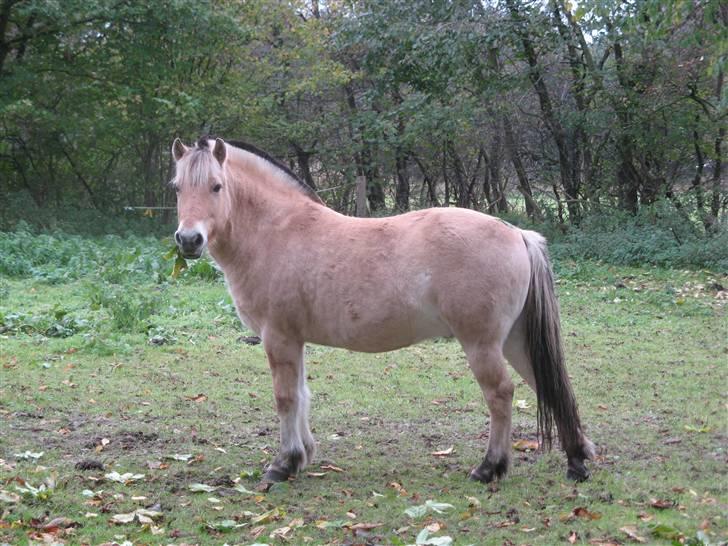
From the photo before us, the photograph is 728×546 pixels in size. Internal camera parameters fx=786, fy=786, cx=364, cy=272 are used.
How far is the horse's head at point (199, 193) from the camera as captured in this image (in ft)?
15.9

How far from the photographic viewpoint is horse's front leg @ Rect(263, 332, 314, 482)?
5094 millimetres

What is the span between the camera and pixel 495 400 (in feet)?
15.7

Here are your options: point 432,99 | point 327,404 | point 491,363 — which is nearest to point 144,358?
point 327,404

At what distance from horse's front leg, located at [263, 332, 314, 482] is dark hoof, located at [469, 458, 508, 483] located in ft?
3.79

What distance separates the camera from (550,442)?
4.89 metres

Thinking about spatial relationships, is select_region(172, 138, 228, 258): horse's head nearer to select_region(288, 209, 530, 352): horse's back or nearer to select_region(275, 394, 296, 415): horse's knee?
select_region(288, 209, 530, 352): horse's back

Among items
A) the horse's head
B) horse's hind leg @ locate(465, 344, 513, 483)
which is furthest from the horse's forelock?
horse's hind leg @ locate(465, 344, 513, 483)

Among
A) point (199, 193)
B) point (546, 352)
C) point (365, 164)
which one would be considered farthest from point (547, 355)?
point (365, 164)

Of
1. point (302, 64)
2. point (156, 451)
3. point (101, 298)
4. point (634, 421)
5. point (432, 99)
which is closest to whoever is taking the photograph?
point (156, 451)

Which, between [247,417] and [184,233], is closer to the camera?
[184,233]

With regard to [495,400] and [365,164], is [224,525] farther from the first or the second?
[365,164]

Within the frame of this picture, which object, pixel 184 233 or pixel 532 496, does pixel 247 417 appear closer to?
pixel 184 233

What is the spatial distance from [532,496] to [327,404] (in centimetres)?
266

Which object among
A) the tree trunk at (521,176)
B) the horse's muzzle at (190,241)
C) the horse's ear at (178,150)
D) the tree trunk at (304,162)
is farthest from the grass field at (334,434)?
the tree trunk at (304,162)
